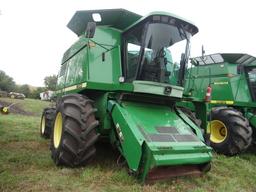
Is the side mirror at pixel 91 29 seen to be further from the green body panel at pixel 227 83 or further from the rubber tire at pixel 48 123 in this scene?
the green body panel at pixel 227 83

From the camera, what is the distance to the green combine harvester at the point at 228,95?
6883 mm

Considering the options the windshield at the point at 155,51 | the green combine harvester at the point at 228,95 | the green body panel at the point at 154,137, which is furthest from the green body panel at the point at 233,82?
the green body panel at the point at 154,137

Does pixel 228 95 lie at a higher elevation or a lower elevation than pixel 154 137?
higher

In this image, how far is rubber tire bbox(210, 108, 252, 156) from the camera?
21.9ft

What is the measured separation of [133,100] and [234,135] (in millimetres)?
2979

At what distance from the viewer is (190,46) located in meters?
5.66

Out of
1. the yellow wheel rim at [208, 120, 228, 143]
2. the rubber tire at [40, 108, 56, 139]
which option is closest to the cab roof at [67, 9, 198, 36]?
the yellow wheel rim at [208, 120, 228, 143]

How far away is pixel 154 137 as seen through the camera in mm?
4367

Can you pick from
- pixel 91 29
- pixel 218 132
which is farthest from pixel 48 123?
pixel 218 132

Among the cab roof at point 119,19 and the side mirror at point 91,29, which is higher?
the cab roof at point 119,19

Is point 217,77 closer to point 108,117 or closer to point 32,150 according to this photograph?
point 108,117

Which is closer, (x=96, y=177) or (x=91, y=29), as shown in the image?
(x=96, y=177)

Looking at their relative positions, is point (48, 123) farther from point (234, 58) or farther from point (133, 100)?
point (234, 58)

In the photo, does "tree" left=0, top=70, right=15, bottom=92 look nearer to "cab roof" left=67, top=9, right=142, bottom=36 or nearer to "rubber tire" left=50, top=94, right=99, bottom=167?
"cab roof" left=67, top=9, right=142, bottom=36
